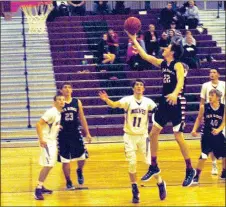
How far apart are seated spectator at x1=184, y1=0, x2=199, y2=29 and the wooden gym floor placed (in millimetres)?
5118

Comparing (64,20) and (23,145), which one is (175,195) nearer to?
(23,145)

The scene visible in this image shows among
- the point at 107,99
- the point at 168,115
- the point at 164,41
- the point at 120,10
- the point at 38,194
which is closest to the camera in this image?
the point at 107,99

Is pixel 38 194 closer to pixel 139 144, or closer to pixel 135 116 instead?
pixel 139 144

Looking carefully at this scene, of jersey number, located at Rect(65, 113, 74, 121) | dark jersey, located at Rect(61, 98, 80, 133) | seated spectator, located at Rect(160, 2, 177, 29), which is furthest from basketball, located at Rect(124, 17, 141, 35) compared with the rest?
seated spectator, located at Rect(160, 2, 177, 29)

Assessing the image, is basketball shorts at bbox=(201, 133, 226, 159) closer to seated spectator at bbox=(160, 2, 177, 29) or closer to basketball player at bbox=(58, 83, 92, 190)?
basketball player at bbox=(58, 83, 92, 190)

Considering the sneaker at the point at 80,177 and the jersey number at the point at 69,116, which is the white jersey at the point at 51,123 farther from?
the sneaker at the point at 80,177

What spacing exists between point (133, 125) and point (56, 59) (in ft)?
23.7

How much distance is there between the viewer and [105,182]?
9.23 m

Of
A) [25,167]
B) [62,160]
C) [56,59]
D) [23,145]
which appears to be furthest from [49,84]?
[62,160]

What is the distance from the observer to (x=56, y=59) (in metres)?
15.1

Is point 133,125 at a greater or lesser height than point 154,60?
lesser

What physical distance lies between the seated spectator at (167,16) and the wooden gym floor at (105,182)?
5000 mm

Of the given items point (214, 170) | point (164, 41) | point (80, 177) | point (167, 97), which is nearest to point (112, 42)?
point (164, 41)

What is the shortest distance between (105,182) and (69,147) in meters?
0.84
